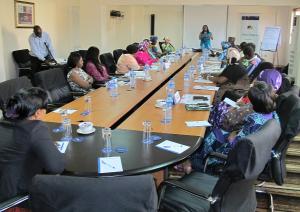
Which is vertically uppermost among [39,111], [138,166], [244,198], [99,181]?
[39,111]

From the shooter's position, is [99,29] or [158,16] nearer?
[99,29]

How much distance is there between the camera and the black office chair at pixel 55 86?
3.71 meters

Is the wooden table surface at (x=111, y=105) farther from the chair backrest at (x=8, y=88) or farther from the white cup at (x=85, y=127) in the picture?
the chair backrest at (x=8, y=88)

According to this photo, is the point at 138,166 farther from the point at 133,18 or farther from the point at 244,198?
the point at 133,18

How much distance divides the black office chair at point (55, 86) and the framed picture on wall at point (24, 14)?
4.14m

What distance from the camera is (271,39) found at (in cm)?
1151

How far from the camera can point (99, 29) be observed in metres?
9.94

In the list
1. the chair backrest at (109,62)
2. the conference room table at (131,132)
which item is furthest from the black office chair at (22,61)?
the conference room table at (131,132)

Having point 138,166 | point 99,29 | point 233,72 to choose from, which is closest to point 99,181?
point 138,166

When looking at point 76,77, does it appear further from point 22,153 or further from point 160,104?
point 22,153

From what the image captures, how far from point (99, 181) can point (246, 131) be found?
152 cm

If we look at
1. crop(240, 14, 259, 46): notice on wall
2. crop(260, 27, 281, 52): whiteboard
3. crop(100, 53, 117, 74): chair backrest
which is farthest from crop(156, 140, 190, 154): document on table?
crop(240, 14, 259, 46): notice on wall

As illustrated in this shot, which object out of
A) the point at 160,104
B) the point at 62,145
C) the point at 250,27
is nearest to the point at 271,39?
the point at 250,27

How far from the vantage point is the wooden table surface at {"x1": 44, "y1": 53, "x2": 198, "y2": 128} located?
274 centimetres
